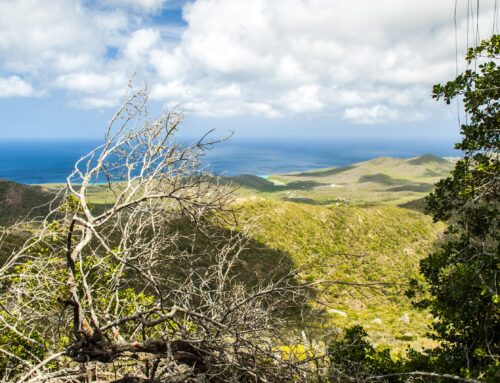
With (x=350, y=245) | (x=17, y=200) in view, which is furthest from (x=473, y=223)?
(x=17, y=200)

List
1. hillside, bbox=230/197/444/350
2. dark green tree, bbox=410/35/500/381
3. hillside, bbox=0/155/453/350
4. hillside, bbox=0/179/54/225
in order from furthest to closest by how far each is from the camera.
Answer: hillside, bbox=0/179/54/225 < hillside, bbox=230/197/444/350 < hillside, bbox=0/155/453/350 < dark green tree, bbox=410/35/500/381

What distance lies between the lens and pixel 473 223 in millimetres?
7816

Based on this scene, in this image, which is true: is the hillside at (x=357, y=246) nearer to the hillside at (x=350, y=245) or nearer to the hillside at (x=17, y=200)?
the hillside at (x=350, y=245)

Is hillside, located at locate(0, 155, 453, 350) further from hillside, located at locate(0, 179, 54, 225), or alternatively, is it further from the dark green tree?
the dark green tree

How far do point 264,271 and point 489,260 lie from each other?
2092 cm

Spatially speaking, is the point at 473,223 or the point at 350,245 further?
the point at 350,245

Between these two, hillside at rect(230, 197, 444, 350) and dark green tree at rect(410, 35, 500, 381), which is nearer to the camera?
dark green tree at rect(410, 35, 500, 381)

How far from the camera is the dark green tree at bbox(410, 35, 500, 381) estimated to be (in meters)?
6.98

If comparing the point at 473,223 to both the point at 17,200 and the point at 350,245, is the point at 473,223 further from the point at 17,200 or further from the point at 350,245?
the point at 17,200

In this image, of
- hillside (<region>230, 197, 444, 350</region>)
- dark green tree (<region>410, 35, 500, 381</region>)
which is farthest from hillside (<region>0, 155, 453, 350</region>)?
dark green tree (<region>410, 35, 500, 381</region>)

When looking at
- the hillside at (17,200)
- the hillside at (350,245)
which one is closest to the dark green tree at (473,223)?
the hillside at (350,245)

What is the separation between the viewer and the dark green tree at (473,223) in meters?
6.98

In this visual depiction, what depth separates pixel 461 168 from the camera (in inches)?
308

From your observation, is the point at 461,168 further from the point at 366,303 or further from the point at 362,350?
the point at 366,303
